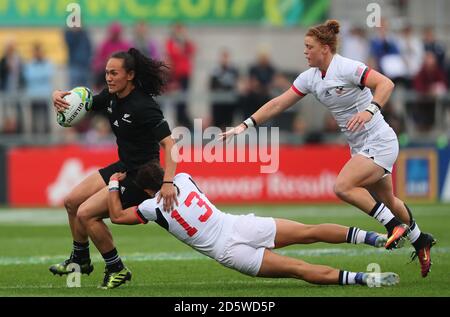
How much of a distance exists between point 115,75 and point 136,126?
504 mm

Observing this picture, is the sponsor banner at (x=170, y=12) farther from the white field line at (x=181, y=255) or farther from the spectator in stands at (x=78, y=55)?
the white field line at (x=181, y=255)

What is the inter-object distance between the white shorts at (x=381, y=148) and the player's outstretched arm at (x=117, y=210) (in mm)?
2528

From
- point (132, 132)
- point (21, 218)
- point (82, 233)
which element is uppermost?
point (132, 132)

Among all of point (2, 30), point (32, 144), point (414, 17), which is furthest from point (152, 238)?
point (414, 17)

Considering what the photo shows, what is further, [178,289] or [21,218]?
[21,218]

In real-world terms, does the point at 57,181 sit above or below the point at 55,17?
below

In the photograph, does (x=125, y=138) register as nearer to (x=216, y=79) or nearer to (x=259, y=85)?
(x=259, y=85)

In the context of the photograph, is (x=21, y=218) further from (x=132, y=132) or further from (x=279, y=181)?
(x=132, y=132)

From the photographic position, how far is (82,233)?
10.2 m

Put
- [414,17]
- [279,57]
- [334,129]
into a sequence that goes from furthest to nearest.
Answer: [414,17], [279,57], [334,129]

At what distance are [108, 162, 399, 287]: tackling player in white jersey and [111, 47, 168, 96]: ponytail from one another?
3.08 ft

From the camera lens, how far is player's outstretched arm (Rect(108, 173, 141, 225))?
9430 mm

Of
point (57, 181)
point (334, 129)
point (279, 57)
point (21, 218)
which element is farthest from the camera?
point (279, 57)

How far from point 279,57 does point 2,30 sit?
6.45 meters
